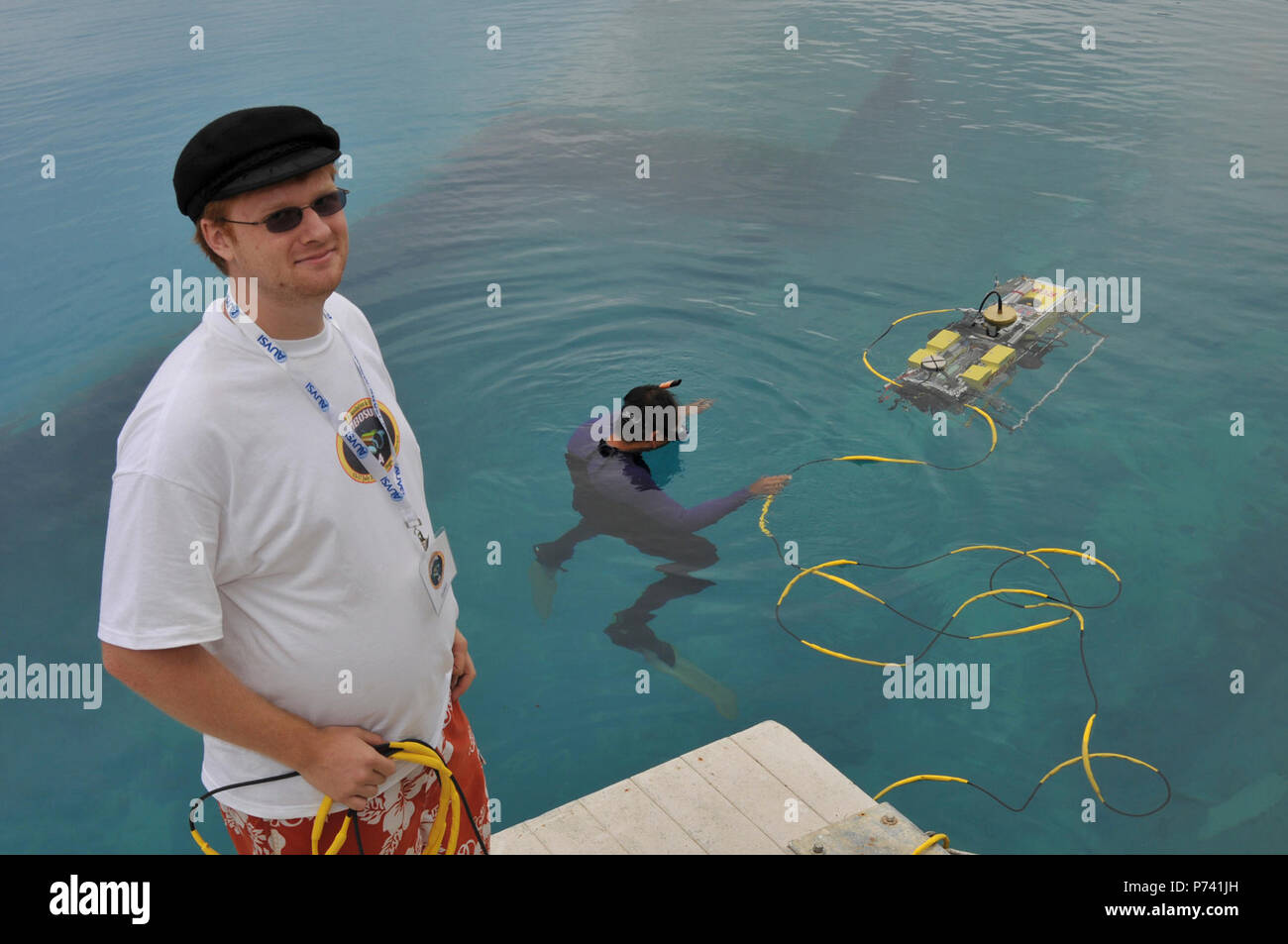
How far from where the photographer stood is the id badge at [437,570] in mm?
2043

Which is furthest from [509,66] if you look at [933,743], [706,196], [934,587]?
[933,743]

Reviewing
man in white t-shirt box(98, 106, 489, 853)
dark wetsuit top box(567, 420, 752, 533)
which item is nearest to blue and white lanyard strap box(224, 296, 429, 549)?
man in white t-shirt box(98, 106, 489, 853)

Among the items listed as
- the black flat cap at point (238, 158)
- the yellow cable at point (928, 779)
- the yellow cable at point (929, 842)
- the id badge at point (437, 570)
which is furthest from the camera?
the yellow cable at point (928, 779)

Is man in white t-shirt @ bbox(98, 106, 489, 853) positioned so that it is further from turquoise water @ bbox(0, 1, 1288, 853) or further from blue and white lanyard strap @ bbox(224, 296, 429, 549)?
turquoise water @ bbox(0, 1, 1288, 853)

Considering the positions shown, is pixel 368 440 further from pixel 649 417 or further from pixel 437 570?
pixel 649 417

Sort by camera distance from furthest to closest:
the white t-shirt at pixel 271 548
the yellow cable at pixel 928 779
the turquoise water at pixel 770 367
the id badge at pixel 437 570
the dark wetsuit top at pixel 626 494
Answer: the dark wetsuit top at pixel 626 494 → the turquoise water at pixel 770 367 → the yellow cable at pixel 928 779 → the id badge at pixel 437 570 → the white t-shirt at pixel 271 548

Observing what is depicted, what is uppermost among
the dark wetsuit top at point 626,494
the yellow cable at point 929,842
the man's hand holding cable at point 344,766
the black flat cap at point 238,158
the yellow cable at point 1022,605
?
the black flat cap at point 238,158

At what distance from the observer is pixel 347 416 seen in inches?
75.3

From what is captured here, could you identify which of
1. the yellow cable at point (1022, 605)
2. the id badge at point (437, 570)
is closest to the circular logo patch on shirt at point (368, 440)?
the id badge at point (437, 570)

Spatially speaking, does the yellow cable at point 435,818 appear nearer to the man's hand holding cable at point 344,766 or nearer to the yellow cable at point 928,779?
the man's hand holding cable at point 344,766

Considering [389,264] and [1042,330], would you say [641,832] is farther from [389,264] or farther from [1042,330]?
[389,264]

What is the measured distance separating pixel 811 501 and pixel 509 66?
9.05 metres

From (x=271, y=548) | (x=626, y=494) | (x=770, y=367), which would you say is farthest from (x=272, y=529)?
(x=770, y=367)

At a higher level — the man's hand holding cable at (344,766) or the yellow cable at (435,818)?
the man's hand holding cable at (344,766)
